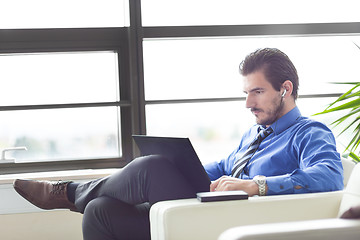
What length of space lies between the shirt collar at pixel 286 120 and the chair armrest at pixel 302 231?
112cm

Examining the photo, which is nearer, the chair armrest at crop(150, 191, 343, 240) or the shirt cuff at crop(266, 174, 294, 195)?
the chair armrest at crop(150, 191, 343, 240)

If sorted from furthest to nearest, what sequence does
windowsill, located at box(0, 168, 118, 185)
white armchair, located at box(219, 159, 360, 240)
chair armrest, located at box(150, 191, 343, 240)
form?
1. windowsill, located at box(0, 168, 118, 185)
2. chair armrest, located at box(150, 191, 343, 240)
3. white armchair, located at box(219, 159, 360, 240)

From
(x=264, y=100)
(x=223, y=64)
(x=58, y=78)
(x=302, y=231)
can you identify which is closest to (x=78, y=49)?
(x=58, y=78)

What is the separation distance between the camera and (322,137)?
2285 mm

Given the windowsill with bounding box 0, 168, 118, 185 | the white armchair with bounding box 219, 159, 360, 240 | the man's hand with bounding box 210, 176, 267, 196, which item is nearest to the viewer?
the white armchair with bounding box 219, 159, 360, 240

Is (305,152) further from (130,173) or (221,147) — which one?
(221,147)

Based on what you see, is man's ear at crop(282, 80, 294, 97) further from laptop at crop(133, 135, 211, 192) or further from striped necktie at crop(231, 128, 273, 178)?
laptop at crop(133, 135, 211, 192)

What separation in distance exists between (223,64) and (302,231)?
2.37 m

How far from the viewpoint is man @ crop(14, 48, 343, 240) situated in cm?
216

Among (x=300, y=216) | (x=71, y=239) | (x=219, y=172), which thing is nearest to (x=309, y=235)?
(x=300, y=216)

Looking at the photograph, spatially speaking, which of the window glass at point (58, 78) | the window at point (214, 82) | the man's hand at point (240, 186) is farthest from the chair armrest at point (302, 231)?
the window glass at point (58, 78)

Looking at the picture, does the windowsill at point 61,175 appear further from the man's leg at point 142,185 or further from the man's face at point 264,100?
the man's face at point 264,100

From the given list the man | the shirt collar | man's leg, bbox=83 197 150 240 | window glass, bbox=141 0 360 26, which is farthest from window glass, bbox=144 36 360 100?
man's leg, bbox=83 197 150 240

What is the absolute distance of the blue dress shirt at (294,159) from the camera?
2.14m
